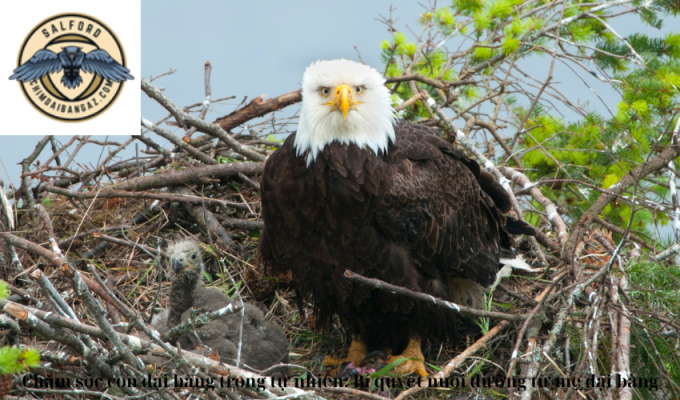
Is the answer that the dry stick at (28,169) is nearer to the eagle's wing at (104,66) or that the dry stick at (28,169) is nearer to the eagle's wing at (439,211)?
the eagle's wing at (104,66)

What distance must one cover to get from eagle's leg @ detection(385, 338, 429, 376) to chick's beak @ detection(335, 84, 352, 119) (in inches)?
60.5

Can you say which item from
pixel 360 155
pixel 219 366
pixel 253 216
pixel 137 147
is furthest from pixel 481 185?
pixel 137 147

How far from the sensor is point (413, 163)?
344 cm

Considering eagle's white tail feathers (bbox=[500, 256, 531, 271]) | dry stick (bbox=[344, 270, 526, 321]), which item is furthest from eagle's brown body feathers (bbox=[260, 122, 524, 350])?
dry stick (bbox=[344, 270, 526, 321])

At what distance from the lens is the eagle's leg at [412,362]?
3.68 meters

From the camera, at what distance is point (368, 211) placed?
10.7 feet

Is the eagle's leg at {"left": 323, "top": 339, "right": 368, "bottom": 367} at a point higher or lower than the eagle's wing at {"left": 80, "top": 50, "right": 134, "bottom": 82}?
lower

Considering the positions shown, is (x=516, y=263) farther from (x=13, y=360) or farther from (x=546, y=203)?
(x=13, y=360)

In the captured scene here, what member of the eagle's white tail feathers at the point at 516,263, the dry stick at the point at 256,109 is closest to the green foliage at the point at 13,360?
the eagle's white tail feathers at the point at 516,263

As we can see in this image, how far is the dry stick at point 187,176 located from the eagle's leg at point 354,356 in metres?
1.46

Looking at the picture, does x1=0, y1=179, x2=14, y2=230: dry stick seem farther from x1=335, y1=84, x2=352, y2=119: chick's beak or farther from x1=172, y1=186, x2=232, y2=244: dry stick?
x1=335, y1=84, x2=352, y2=119: chick's beak

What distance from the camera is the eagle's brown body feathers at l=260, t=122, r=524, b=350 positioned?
323 cm

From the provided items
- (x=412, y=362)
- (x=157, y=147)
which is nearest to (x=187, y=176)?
(x=157, y=147)

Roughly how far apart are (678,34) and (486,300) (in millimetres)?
3125
